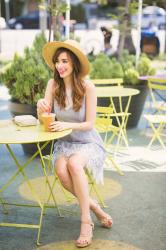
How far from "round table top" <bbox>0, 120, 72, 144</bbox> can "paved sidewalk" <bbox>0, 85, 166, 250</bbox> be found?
0.79 metres

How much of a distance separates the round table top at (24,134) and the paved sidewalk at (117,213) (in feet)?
2.59

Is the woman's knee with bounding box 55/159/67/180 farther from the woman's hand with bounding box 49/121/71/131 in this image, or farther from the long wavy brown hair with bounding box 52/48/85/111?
the long wavy brown hair with bounding box 52/48/85/111

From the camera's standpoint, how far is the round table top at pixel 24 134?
3.06m

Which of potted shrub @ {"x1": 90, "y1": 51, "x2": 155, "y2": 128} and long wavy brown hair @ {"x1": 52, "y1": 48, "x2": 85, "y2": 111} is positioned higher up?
long wavy brown hair @ {"x1": 52, "y1": 48, "x2": 85, "y2": 111}

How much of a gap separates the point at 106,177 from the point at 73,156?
4.95 feet

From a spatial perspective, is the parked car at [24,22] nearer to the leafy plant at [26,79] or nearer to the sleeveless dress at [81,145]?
the leafy plant at [26,79]

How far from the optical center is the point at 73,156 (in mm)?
3404

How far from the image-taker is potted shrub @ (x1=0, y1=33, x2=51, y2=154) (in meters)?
5.43

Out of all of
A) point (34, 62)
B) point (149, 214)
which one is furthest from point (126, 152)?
point (149, 214)

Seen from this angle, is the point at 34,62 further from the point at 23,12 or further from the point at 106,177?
the point at 23,12

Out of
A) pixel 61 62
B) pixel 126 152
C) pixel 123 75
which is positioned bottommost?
pixel 126 152

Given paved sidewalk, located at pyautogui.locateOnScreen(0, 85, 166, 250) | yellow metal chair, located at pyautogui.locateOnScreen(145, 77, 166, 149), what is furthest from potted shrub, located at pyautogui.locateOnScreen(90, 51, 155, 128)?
paved sidewalk, located at pyautogui.locateOnScreen(0, 85, 166, 250)

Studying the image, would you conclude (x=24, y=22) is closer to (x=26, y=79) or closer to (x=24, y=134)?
(x=26, y=79)

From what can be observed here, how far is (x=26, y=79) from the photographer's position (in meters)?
5.45
